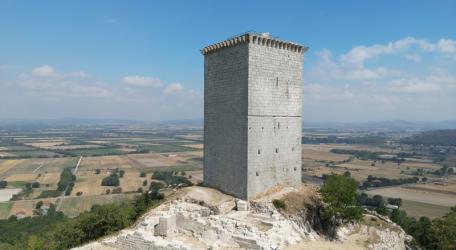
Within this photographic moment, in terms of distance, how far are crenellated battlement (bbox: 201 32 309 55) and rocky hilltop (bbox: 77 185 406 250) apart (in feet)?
32.0

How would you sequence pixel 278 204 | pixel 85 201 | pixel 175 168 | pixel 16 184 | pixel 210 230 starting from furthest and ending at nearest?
pixel 175 168, pixel 16 184, pixel 85 201, pixel 278 204, pixel 210 230

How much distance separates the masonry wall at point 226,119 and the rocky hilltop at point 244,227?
138 cm

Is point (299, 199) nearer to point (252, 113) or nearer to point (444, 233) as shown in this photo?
point (252, 113)

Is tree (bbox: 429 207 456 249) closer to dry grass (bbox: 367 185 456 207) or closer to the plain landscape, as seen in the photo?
the plain landscape

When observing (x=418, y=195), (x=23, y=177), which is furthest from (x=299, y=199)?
(x=23, y=177)

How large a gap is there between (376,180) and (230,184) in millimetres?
88904

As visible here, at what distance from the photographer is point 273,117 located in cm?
2525

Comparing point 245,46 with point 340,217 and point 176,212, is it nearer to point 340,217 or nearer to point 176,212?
point 176,212

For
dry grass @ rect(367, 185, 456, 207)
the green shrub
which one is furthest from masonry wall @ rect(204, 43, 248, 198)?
dry grass @ rect(367, 185, 456, 207)

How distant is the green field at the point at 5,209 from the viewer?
6914 centimetres

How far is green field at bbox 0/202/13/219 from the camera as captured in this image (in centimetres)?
6914

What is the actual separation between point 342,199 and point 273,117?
23.0ft

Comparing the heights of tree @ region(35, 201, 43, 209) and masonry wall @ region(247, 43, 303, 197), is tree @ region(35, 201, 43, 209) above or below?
below

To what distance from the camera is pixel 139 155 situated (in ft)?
524
